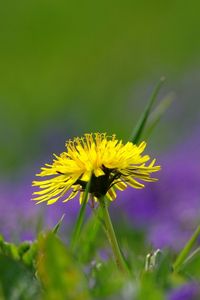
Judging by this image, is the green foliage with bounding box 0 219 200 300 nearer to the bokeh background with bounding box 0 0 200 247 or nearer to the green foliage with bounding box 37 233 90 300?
the green foliage with bounding box 37 233 90 300

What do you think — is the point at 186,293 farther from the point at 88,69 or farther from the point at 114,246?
the point at 88,69

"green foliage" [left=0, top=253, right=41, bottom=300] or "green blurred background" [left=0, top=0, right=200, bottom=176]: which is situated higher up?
"green blurred background" [left=0, top=0, right=200, bottom=176]

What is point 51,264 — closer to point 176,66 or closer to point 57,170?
point 57,170

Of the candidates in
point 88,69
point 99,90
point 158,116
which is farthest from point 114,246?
point 88,69

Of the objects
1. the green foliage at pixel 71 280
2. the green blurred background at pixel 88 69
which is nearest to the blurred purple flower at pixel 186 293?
the green foliage at pixel 71 280

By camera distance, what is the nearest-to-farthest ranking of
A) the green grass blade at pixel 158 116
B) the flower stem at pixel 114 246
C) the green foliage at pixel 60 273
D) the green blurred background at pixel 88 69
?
1. the green foliage at pixel 60 273
2. the flower stem at pixel 114 246
3. the green grass blade at pixel 158 116
4. the green blurred background at pixel 88 69

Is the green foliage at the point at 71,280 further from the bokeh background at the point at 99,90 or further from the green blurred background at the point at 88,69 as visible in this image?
the green blurred background at the point at 88,69

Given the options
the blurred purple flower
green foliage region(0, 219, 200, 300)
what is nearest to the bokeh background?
green foliage region(0, 219, 200, 300)
